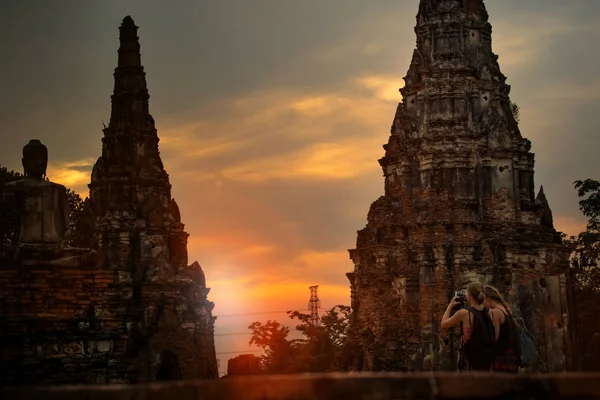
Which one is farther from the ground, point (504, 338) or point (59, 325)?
point (59, 325)

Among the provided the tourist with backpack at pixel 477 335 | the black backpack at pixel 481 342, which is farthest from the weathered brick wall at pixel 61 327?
the black backpack at pixel 481 342

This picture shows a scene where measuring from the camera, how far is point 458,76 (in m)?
47.8

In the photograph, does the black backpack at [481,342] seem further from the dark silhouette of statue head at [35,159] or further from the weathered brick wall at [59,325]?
the dark silhouette of statue head at [35,159]

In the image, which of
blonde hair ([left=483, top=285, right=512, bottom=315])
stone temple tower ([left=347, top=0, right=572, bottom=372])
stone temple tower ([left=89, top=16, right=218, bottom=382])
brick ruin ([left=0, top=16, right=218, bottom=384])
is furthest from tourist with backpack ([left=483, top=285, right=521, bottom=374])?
stone temple tower ([left=89, top=16, right=218, bottom=382])

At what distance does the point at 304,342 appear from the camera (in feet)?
191

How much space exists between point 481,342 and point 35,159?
6.90m

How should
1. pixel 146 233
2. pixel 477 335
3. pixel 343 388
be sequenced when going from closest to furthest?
pixel 343 388 < pixel 477 335 < pixel 146 233

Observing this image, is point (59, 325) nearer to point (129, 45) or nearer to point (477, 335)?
point (477, 335)

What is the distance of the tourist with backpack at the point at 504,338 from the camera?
12961 mm

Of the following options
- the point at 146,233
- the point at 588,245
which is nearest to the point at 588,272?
the point at 588,245

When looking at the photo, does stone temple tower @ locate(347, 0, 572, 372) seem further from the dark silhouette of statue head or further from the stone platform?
the stone platform

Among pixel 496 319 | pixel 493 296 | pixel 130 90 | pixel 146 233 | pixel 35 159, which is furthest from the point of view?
pixel 130 90

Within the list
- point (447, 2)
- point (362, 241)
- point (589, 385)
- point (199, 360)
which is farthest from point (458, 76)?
point (589, 385)

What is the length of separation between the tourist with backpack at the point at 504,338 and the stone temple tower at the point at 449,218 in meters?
28.5
